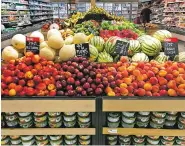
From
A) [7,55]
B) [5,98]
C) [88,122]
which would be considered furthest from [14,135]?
[7,55]

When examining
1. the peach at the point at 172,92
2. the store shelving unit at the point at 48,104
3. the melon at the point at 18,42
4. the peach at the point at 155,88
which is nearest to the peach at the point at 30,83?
the store shelving unit at the point at 48,104

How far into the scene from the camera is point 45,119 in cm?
175

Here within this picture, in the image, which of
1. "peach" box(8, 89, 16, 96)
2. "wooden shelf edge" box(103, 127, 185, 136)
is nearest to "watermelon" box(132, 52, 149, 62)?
"wooden shelf edge" box(103, 127, 185, 136)

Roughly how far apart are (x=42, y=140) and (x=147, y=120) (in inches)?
30.3

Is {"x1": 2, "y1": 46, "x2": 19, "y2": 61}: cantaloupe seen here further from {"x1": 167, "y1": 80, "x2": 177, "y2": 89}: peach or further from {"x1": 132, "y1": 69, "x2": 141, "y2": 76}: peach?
{"x1": 167, "y1": 80, "x2": 177, "y2": 89}: peach

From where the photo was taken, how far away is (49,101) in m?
1.66

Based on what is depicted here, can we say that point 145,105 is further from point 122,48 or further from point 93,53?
point 93,53

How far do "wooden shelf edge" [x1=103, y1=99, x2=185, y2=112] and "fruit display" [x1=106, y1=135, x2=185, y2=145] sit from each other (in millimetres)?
250

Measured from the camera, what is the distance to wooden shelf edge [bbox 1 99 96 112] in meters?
1.67

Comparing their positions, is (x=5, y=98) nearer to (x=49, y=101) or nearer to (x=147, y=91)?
(x=49, y=101)

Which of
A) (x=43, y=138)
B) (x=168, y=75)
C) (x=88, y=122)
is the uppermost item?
(x=168, y=75)

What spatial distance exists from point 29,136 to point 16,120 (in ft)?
0.49

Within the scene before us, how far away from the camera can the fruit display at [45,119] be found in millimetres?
1723

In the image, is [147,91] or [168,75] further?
[168,75]
